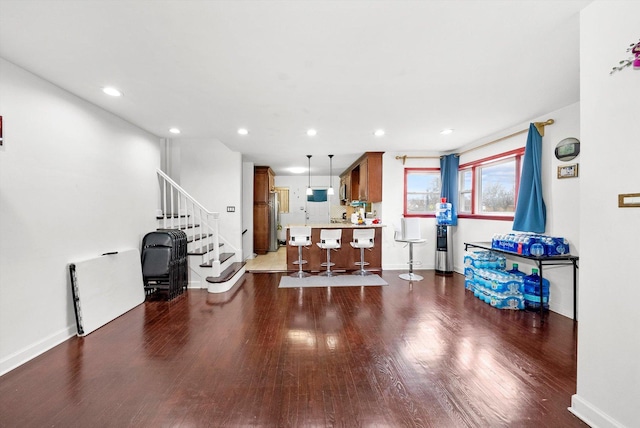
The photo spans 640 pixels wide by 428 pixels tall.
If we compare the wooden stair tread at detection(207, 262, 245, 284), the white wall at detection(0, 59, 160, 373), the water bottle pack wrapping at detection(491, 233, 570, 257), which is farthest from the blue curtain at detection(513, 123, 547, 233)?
the white wall at detection(0, 59, 160, 373)

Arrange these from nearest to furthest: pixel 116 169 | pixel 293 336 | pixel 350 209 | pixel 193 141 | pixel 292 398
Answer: pixel 292 398 < pixel 293 336 < pixel 116 169 < pixel 193 141 < pixel 350 209

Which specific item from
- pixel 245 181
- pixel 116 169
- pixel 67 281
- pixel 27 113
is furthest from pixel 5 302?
pixel 245 181

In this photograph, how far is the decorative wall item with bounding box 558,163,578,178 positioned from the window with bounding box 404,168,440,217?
266 cm

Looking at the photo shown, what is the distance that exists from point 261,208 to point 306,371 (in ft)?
19.2

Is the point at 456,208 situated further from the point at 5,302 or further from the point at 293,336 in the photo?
the point at 5,302

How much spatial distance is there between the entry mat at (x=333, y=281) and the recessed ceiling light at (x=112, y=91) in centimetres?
355

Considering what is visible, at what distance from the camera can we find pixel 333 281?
200 inches

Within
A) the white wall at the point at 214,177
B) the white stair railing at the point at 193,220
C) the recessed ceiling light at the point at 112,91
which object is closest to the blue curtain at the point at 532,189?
the white stair railing at the point at 193,220

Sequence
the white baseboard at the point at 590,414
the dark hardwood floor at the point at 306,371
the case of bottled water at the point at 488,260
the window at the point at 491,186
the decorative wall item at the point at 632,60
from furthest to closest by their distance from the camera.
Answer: the window at the point at 491,186 < the case of bottled water at the point at 488,260 < the dark hardwood floor at the point at 306,371 < the white baseboard at the point at 590,414 < the decorative wall item at the point at 632,60

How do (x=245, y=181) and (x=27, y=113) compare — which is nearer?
(x=27, y=113)

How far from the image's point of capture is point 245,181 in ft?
24.2

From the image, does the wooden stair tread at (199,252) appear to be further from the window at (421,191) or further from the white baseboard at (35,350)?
the window at (421,191)

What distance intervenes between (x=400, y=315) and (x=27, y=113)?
4522 millimetres

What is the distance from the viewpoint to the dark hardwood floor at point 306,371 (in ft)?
5.76
